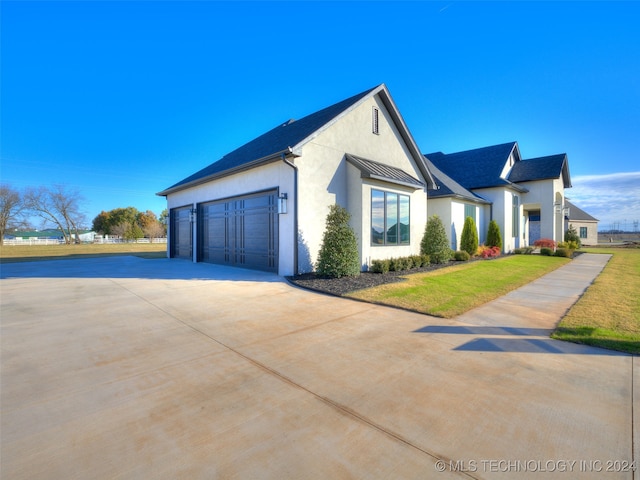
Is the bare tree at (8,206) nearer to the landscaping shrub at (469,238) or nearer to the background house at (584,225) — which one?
the landscaping shrub at (469,238)

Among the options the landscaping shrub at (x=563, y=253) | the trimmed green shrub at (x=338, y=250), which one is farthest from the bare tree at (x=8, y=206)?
the landscaping shrub at (x=563, y=253)

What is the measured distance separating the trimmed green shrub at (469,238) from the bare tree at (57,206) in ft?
184

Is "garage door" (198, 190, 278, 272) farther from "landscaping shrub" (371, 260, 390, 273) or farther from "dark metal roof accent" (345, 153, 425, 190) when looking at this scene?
"landscaping shrub" (371, 260, 390, 273)

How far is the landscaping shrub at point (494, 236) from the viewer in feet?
61.1

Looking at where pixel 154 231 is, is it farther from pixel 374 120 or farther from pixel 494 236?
pixel 494 236

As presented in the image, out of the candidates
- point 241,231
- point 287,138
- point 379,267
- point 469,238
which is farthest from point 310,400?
point 469,238

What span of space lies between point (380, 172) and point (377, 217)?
6.10ft

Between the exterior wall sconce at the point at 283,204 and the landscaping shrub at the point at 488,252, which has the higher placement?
the exterior wall sconce at the point at 283,204

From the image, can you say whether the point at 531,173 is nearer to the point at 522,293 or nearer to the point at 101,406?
the point at 522,293

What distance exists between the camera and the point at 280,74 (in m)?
14.9

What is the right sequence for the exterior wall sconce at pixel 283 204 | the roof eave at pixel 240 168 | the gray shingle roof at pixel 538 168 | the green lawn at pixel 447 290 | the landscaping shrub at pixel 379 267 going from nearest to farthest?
the green lawn at pixel 447 290
the roof eave at pixel 240 168
the exterior wall sconce at pixel 283 204
the landscaping shrub at pixel 379 267
the gray shingle roof at pixel 538 168

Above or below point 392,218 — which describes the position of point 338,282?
below

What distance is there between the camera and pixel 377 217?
11.5 meters

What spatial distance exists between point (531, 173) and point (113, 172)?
174 feet
